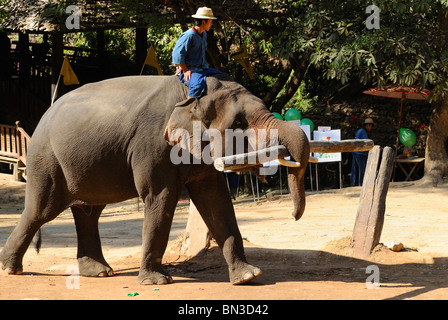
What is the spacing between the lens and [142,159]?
679 centimetres

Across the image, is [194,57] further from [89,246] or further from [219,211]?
[89,246]

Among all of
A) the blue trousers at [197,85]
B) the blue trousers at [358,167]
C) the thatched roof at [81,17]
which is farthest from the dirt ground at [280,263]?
the thatched roof at [81,17]

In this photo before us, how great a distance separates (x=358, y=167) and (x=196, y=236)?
383 inches

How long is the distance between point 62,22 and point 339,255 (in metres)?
10.7

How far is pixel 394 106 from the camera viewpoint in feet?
63.1

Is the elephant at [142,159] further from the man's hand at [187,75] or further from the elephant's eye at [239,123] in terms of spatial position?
the man's hand at [187,75]

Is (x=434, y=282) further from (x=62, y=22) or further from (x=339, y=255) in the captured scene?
(x=62, y=22)

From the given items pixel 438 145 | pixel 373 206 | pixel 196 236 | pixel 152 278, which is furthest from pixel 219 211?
pixel 438 145

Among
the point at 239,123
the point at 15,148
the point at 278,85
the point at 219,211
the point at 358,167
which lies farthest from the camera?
the point at 15,148

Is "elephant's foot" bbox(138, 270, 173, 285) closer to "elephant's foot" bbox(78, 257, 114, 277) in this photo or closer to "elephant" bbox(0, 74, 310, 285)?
"elephant" bbox(0, 74, 310, 285)

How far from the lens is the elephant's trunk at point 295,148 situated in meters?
6.08

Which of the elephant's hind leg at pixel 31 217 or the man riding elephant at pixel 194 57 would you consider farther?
the elephant's hind leg at pixel 31 217

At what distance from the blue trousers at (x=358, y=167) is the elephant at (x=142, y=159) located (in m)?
10.3

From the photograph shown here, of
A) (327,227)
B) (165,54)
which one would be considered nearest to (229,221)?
(327,227)
